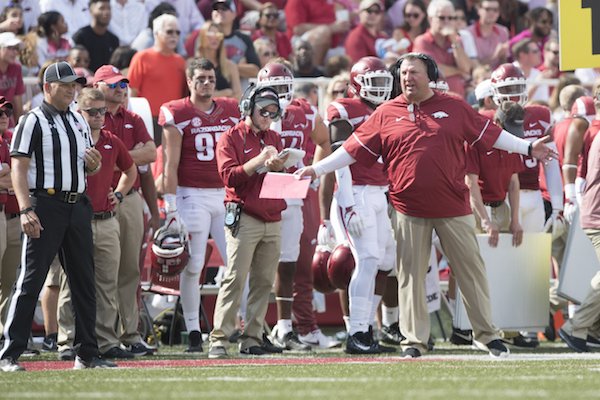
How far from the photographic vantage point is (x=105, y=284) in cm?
993

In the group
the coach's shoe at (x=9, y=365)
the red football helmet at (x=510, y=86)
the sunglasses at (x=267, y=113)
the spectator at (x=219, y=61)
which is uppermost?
the spectator at (x=219, y=61)

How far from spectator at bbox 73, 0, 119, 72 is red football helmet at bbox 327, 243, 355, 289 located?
171 inches

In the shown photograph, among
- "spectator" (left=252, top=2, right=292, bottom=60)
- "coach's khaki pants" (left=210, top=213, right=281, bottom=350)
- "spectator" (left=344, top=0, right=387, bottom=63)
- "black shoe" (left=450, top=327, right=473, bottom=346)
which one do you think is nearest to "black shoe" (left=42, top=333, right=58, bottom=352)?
"coach's khaki pants" (left=210, top=213, right=281, bottom=350)

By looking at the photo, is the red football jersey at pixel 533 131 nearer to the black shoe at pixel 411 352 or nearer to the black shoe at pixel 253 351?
the black shoe at pixel 411 352

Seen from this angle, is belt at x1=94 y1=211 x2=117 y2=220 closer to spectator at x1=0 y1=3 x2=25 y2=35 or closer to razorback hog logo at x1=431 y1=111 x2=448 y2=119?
razorback hog logo at x1=431 y1=111 x2=448 y2=119

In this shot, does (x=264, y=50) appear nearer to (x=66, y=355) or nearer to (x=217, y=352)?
(x=217, y=352)

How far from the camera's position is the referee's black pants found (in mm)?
8578

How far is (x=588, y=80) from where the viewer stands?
1594 cm

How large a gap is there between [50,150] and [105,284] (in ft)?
5.04

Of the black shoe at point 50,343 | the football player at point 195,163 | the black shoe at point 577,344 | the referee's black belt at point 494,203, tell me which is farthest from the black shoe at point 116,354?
the black shoe at point 577,344

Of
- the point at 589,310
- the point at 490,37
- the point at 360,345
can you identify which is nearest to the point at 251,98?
the point at 360,345

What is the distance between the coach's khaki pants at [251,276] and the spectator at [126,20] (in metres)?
5.05

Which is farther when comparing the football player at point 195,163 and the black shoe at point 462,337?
the black shoe at point 462,337

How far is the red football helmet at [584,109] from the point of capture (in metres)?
11.8
